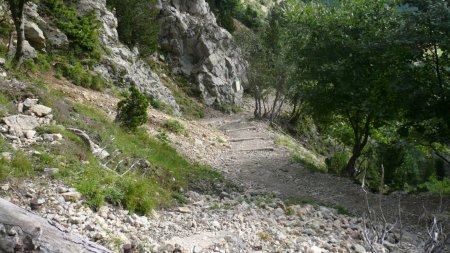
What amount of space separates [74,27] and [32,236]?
59.2 feet

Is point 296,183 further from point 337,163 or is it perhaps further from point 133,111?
point 337,163

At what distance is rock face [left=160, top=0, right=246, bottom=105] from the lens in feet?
98.1

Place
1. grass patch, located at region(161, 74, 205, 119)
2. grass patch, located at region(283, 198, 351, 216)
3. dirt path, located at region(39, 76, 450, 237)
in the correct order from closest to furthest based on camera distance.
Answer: grass patch, located at region(283, 198, 351, 216) → dirt path, located at region(39, 76, 450, 237) → grass patch, located at region(161, 74, 205, 119)

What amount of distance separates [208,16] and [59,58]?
18235 mm

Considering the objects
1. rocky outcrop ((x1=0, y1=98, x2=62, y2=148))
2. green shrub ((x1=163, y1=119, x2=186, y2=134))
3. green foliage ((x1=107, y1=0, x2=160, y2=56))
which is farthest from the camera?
green foliage ((x1=107, y1=0, x2=160, y2=56))

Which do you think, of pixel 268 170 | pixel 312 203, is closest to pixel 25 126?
pixel 312 203

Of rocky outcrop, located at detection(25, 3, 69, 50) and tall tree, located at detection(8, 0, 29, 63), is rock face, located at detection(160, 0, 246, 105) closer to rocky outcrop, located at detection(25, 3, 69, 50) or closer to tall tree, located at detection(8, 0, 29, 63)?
rocky outcrop, located at detection(25, 3, 69, 50)

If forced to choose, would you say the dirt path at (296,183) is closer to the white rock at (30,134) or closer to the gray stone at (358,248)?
the gray stone at (358,248)

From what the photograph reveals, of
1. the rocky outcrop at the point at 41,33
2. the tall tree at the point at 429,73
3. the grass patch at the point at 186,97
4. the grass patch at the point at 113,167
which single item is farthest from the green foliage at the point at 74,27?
the tall tree at the point at 429,73

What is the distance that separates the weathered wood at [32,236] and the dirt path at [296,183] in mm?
7025

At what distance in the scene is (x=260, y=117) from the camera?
2709 centimetres

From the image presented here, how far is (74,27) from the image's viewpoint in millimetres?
19688

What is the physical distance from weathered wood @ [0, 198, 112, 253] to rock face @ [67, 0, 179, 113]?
1660cm

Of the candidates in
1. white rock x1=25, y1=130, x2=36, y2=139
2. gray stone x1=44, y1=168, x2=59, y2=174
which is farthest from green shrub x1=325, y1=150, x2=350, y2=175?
gray stone x1=44, y1=168, x2=59, y2=174
